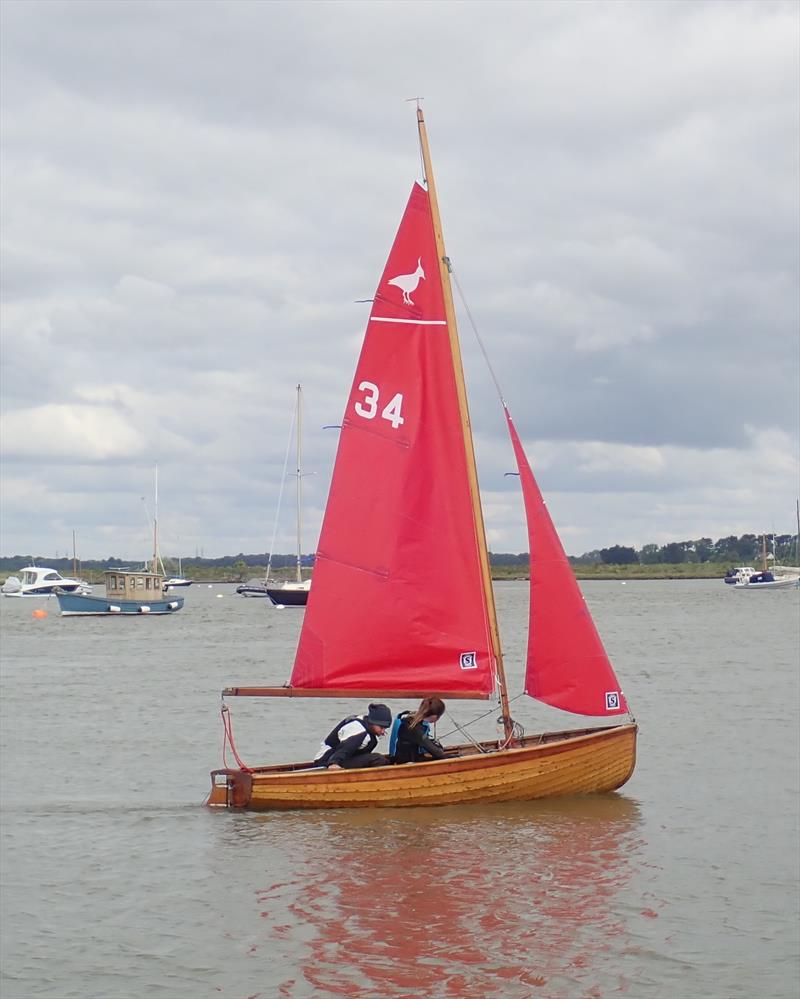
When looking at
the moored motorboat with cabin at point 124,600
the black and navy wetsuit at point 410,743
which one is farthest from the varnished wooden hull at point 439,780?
the moored motorboat with cabin at point 124,600

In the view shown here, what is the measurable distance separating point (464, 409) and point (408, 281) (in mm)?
2150

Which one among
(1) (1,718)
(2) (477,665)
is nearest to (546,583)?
(2) (477,665)

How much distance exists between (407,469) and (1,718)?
1831 cm

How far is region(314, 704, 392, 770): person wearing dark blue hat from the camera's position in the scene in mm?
19812

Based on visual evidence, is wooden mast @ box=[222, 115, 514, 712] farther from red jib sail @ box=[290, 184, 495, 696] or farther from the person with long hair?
the person with long hair

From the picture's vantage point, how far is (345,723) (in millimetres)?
20062

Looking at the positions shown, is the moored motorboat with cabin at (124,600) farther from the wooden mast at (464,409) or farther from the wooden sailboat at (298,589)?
the wooden mast at (464,409)

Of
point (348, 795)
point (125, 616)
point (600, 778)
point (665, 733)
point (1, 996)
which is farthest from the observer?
point (125, 616)

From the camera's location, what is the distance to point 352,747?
784 inches

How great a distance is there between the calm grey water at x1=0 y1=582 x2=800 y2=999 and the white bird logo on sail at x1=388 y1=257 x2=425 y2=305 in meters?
7.81

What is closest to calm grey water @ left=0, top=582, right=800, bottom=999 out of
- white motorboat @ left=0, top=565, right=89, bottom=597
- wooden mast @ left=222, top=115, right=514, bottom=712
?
wooden mast @ left=222, top=115, right=514, bottom=712

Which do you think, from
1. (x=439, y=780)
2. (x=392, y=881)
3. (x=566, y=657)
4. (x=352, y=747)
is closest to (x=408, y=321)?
(x=566, y=657)

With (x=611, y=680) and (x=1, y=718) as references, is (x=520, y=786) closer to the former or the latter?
(x=611, y=680)

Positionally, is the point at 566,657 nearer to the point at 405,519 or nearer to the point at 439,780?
A: the point at 439,780
